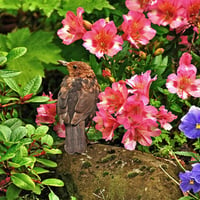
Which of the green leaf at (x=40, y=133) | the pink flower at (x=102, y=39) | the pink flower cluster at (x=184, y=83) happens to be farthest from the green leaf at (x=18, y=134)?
the pink flower cluster at (x=184, y=83)

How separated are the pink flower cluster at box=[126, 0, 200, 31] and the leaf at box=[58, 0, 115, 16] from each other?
0.47 meters

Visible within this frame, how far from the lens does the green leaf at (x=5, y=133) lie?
279 centimetres

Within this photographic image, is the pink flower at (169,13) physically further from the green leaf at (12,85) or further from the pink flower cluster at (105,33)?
the green leaf at (12,85)

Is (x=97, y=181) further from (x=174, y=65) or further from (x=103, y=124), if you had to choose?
(x=174, y=65)

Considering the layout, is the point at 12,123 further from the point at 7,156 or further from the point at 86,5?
the point at 86,5

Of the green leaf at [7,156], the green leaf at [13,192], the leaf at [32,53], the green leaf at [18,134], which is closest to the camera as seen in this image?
the green leaf at [7,156]

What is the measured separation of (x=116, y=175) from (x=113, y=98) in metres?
0.44

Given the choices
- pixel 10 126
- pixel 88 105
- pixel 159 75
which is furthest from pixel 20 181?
pixel 159 75

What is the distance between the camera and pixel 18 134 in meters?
2.79

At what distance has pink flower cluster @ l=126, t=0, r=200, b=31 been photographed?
11.0ft

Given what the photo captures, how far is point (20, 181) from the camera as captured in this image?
2754mm

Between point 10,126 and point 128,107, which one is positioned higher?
point 128,107

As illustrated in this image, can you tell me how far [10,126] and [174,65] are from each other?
1282 mm

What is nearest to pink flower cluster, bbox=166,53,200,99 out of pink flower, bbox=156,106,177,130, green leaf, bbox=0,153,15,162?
pink flower, bbox=156,106,177,130
